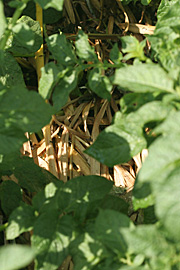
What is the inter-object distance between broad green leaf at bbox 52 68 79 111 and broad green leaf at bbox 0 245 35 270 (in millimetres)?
492

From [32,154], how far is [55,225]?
757 millimetres

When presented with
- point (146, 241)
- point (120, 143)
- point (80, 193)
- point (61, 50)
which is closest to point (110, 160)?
point (120, 143)

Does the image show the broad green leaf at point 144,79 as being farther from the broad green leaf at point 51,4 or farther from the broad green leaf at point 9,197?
the broad green leaf at point 9,197

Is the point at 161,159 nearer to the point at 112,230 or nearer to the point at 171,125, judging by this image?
the point at 171,125

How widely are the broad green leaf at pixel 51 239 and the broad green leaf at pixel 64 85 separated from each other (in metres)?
0.35

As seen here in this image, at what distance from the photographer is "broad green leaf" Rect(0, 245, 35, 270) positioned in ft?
2.64

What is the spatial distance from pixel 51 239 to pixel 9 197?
15.8 inches

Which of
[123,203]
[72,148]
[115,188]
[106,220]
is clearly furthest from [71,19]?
[106,220]

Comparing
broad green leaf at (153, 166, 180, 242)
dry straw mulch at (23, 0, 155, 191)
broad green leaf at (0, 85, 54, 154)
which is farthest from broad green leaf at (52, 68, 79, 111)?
dry straw mulch at (23, 0, 155, 191)

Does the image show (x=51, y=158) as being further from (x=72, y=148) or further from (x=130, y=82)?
(x=130, y=82)

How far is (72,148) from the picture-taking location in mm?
1907

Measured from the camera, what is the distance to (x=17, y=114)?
1.08 m

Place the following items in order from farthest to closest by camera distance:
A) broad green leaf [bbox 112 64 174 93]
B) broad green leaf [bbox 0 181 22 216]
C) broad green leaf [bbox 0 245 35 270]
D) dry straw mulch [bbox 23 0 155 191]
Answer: dry straw mulch [bbox 23 0 155 191], broad green leaf [bbox 0 181 22 216], broad green leaf [bbox 112 64 174 93], broad green leaf [bbox 0 245 35 270]

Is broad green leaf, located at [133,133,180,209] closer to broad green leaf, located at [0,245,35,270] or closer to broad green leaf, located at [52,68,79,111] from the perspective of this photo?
broad green leaf, located at [0,245,35,270]
